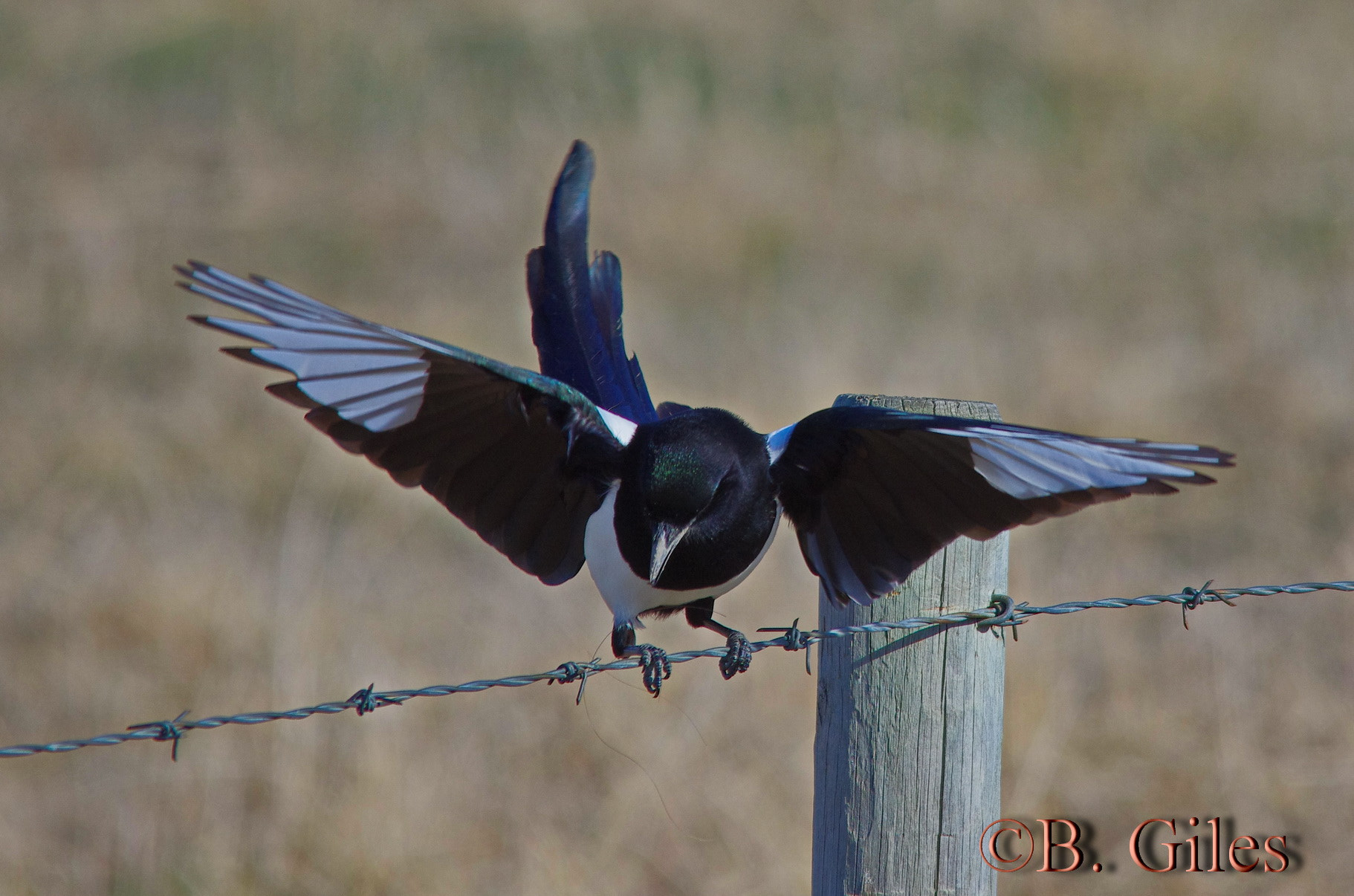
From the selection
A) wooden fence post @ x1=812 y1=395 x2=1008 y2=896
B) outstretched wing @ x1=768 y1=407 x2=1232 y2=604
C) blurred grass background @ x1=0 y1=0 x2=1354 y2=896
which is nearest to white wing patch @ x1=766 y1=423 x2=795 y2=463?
outstretched wing @ x1=768 y1=407 x2=1232 y2=604

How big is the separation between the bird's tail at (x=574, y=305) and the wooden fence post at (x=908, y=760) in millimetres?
1144

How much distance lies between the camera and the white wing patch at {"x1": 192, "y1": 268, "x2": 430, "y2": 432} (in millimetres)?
1892

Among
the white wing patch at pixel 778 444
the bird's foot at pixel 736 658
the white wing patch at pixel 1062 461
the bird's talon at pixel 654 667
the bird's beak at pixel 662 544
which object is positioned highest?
the white wing patch at pixel 778 444

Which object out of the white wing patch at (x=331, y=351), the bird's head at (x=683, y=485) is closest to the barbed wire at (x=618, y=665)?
the bird's head at (x=683, y=485)

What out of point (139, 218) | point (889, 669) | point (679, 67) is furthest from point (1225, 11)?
point (889, 669)

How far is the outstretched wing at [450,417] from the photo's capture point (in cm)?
195

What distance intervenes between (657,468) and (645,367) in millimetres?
4443

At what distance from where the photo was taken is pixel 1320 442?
6.27m

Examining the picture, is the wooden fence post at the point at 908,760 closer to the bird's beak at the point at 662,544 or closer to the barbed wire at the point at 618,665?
the barbed wire at the point at 618,665

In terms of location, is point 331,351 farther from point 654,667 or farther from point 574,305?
point 574,305

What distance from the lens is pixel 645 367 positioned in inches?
270

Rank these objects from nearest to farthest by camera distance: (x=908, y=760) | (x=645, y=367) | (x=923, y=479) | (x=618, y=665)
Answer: (x=908, y=760) → (x=618, y=665) → (x=923, y=479) → (x=645, y=367)

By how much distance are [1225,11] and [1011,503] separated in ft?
34.0

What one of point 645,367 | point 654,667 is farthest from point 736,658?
point 645,367
